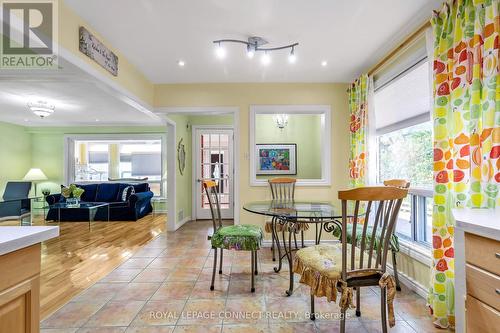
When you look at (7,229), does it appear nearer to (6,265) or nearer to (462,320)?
(6,265)

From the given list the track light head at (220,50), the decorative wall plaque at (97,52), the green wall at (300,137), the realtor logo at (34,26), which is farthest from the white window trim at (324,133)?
the realtor logo at (34,26)

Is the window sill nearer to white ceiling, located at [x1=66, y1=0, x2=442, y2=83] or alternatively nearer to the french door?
white ceiling, located at [x1=66, y1=0, x2=442, y2=83]

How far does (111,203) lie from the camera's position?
5.80 meters

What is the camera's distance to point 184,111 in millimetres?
3949

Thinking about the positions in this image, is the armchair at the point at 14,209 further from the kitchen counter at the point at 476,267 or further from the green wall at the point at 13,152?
the kitchen counter at the point at 476,267

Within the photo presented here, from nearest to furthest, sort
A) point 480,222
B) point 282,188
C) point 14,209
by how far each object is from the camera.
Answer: point 480,222, point 282,188, point 14,209

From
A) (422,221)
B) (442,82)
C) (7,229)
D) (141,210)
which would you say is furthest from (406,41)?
(141,210)

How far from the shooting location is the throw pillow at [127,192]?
5.96 m

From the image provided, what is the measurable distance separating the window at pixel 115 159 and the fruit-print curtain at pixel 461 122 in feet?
20.4

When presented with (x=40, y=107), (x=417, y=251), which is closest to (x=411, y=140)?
(x=417, y=251)

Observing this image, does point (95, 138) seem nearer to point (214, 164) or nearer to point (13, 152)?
point (13, 152)

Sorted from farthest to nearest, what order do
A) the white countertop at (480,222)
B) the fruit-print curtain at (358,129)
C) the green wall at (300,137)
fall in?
1. the green wall at (300,137)
2. the fruit-print curtain at (358,129)
3. the white countertop at (480,222)

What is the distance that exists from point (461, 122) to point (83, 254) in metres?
4.25

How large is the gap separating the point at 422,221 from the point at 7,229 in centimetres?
297
